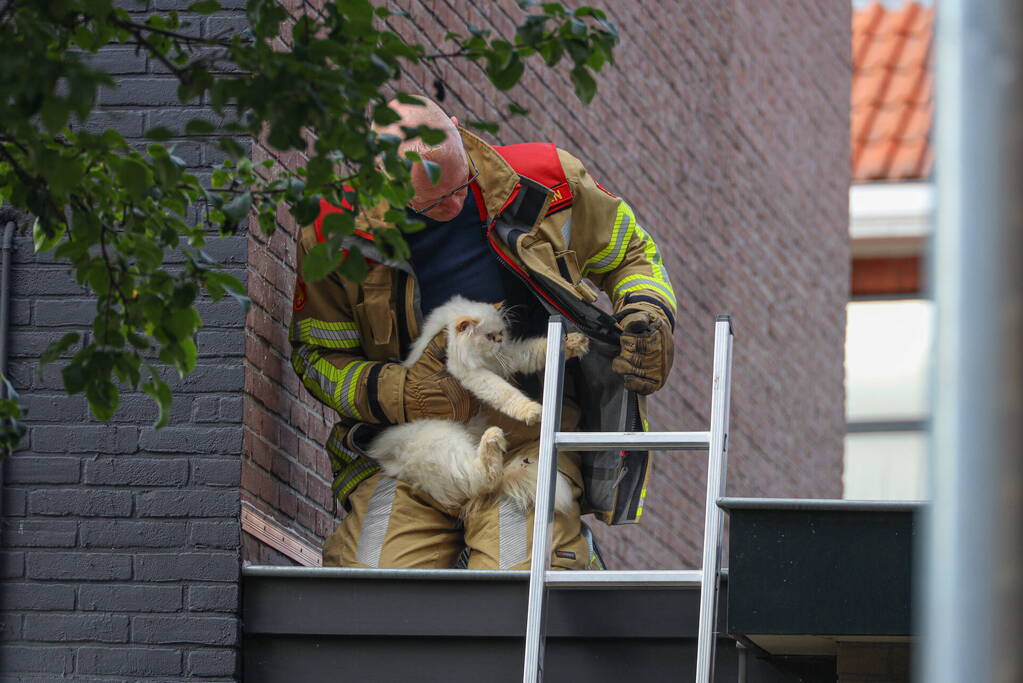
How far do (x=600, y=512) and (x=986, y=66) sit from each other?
131 inches

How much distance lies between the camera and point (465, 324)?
16.1 feet

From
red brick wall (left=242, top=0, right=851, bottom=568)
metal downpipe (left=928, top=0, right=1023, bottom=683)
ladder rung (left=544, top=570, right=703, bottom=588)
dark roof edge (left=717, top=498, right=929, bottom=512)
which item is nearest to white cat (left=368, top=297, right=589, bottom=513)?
ladder rung (left=544, top=570, right=703, bottom=588)

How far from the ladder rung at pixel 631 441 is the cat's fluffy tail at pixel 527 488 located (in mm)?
250

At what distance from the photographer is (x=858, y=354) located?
18.5 m

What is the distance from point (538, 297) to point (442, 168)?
45cm

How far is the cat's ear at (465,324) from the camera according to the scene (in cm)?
492

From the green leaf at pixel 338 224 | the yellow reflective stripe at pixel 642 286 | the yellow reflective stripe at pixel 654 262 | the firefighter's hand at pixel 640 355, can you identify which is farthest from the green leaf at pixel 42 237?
the yellow reflective stripe at pixel 654 262

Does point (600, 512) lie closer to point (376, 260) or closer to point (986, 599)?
point (376, 260)

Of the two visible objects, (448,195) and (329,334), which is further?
(329,334)

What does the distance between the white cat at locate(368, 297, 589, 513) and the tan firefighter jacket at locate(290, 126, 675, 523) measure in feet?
0.29

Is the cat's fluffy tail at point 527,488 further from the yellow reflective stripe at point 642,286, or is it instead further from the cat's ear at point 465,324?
the yellow reflective stripe at point 642,286

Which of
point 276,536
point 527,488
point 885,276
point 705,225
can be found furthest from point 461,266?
point 885,276

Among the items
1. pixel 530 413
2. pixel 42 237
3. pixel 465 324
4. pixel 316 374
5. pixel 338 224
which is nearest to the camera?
pixel 338 224

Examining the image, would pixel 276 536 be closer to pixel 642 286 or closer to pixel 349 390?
pixel 349 390
